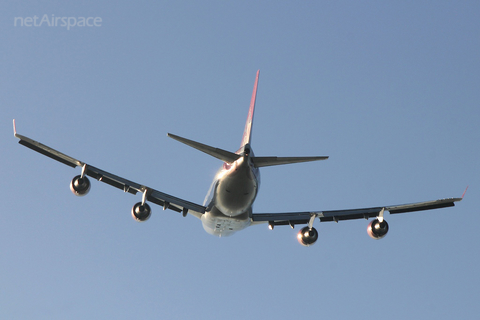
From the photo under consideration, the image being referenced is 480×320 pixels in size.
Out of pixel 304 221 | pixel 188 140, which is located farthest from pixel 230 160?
pixel 304 221

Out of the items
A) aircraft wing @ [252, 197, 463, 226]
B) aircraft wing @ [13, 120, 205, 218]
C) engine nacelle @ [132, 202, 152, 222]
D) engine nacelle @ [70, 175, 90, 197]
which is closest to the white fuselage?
aircraft wing @ [13, 120, 205, 218]

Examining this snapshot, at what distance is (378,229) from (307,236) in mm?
4953

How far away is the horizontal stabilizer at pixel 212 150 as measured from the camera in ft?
85.7

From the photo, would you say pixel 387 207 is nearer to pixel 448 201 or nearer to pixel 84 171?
pixel 448 201

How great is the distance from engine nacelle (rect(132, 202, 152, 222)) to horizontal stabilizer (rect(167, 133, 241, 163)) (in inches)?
291

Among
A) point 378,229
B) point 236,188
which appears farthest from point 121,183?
point 378,229

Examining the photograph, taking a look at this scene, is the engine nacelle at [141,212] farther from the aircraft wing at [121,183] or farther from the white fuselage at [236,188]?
the white fuselage at [236,188]

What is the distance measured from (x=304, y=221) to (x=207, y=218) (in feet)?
23.9

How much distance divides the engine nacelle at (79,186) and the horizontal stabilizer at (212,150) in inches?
343

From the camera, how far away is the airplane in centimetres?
2855

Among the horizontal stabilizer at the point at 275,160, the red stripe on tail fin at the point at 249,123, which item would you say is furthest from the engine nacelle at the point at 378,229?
the horizontal stabilizer at the point at 275,160

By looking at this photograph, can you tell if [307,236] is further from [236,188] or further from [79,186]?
[79,186]

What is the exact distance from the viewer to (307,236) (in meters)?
37.5

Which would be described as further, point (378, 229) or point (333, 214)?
point (333, 214)
